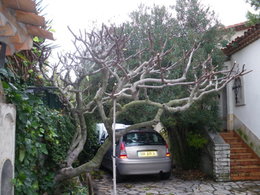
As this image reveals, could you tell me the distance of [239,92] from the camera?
1137 cm

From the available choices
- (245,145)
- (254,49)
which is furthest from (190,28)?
(245,145)

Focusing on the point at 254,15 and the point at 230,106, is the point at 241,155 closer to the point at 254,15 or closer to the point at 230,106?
the point at 230,106

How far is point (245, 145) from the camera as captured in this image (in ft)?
34.4

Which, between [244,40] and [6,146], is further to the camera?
[244,40]

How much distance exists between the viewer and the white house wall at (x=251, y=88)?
381 inches

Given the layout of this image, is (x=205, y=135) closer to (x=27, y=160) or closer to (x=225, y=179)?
(x=225, y=179)

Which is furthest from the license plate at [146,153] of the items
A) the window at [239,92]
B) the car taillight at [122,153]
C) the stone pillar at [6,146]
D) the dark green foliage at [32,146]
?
the stone pillar at [6,146]

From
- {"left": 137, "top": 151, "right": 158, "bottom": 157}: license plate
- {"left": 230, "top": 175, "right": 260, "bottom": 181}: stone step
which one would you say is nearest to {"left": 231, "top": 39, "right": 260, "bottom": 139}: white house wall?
{"left": 230, "top": 175, "right": 260, "bottom": 181}: stone step

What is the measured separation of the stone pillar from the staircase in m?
7.14

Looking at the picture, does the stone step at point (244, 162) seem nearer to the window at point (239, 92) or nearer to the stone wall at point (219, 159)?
the stone wall at point (219, 159)

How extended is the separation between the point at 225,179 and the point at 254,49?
4.34 meters

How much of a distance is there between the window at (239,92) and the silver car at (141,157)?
3.93m

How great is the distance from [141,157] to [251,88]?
15.0 feet

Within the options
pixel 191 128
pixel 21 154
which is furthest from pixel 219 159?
pixel 21 154
